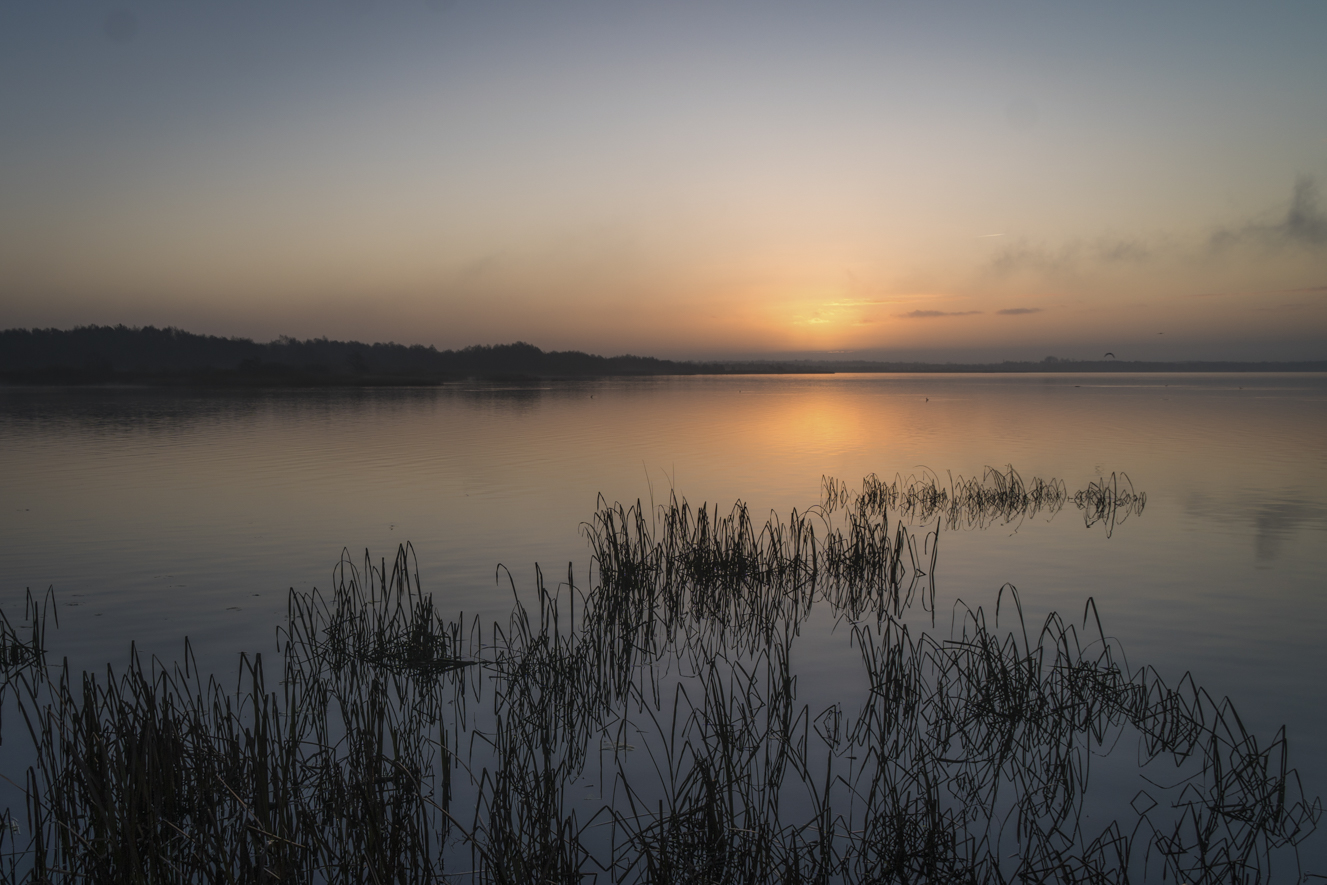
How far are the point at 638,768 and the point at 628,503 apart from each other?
1131 centimetres

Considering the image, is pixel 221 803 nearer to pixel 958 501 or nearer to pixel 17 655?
pixel 17 655

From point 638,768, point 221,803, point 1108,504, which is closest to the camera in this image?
point 221,803

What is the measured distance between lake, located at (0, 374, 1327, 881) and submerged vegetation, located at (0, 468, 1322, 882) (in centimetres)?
38

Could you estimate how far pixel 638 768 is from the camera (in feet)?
17.0

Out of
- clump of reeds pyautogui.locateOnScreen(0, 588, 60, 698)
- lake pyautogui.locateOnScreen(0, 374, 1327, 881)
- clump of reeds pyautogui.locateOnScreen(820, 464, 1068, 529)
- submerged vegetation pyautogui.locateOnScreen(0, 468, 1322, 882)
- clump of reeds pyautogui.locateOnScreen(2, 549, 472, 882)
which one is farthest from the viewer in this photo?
clump of reeds pyautogui.locateOnScreen(820, 464, 1068, 529)

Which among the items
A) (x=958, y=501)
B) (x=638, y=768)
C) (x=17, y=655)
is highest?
(x=17, y=655)

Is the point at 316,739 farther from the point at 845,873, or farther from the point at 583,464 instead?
the point at 583,464

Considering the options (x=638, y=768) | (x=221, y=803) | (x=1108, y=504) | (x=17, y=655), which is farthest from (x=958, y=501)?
(x=17, y=655)

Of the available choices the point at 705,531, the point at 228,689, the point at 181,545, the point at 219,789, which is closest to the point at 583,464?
the point at 181,545

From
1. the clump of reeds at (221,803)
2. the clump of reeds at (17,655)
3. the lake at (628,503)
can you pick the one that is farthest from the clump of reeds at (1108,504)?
the clump of reeds at (17,655)

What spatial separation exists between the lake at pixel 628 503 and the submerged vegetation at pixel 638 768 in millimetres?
383

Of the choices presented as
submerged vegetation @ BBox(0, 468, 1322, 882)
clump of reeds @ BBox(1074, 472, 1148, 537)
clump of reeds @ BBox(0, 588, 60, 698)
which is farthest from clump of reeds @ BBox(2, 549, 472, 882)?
clump of reeds @ BBox(1074, 472, 1148, 537)

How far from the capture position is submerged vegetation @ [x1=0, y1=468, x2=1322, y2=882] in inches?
148

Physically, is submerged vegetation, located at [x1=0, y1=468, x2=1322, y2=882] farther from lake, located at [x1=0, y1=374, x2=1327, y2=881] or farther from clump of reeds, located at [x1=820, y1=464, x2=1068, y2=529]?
clump of reeds, located at [x1=820, y1=464, x2=1068, y2=529]
